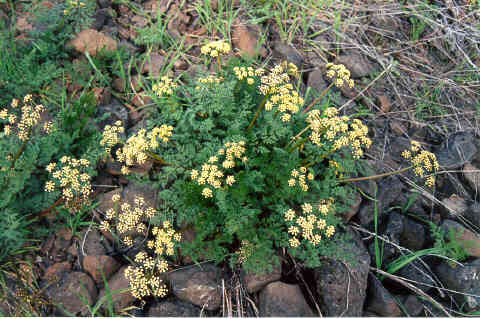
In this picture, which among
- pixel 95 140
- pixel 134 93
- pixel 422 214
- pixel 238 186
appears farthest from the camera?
pixel 134 93

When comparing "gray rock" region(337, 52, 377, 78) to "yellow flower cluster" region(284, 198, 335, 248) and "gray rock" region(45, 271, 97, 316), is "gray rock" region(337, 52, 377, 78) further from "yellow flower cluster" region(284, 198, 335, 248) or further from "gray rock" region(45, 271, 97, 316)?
"gray rock" region(45, 271, 97, 316)

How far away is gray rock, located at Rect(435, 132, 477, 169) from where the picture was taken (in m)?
3.95

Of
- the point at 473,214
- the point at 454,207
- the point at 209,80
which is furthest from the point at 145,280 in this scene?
the point at 473,214

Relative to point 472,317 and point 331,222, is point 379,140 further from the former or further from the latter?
point 472,317

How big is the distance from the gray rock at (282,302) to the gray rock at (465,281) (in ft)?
4.82

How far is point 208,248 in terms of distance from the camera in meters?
2.85

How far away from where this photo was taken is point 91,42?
13.3 feet

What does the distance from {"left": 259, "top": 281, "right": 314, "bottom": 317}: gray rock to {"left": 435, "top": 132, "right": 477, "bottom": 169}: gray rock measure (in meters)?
2.43

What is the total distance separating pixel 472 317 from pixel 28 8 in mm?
5878

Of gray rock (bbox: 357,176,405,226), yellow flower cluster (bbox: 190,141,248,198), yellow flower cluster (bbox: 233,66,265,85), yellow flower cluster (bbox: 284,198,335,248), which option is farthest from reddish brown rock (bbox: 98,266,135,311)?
gray rock (bbox: 357,176,405,226)

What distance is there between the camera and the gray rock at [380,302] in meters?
2.96

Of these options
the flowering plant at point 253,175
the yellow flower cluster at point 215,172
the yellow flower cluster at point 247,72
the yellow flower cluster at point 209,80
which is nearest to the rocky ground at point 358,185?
the flowering plant at point 253,175

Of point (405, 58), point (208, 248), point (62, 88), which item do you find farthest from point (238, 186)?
point (405, 58)

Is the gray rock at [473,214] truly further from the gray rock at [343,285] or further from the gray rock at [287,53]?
the gray rock at [287,53]
